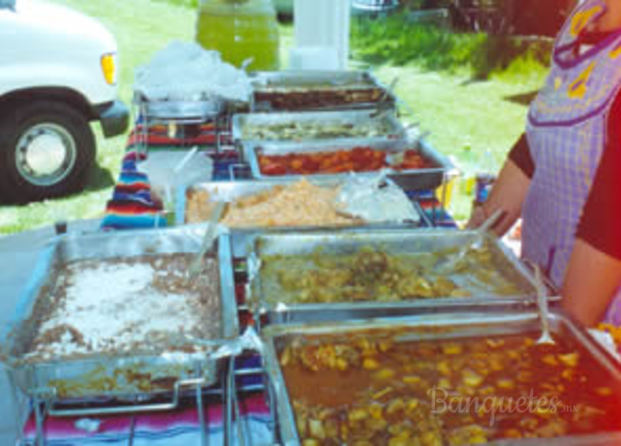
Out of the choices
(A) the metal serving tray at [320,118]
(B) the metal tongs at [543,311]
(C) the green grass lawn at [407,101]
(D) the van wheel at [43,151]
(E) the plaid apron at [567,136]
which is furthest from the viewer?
(C) the green grass lawn at [407,101]

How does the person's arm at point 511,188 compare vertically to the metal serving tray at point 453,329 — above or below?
above

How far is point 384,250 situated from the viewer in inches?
60.0

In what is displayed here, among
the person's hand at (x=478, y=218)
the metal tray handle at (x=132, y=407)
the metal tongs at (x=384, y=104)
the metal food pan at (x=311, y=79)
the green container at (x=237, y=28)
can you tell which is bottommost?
the metal tray handle at (x=132, y=407)

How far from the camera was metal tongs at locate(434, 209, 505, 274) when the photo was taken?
149 cm

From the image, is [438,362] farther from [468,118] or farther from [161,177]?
[468,118]

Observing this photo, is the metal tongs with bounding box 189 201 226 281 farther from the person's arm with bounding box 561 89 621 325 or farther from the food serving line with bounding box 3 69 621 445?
the person's arm with bounding box 561 89 621 325

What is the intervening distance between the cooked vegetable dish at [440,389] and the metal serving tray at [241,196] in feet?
1.41

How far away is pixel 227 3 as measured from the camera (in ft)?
10.3

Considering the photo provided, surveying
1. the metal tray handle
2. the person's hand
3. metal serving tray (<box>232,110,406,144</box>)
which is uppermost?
metal serving tray (<box>232,110,406,144</box>)

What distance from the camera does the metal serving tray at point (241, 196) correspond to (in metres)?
1.50

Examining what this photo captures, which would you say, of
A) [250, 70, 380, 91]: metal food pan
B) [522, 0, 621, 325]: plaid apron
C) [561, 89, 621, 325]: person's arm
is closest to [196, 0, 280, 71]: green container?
[250, 70, 380, 91]: metal food pan

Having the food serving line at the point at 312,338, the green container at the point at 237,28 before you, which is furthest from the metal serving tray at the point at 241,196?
the green container at the point at 237,28

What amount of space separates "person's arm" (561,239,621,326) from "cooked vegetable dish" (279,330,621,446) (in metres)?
0.21

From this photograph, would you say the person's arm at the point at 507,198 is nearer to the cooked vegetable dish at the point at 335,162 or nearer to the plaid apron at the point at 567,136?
the plaid apron at the point at 567,136
